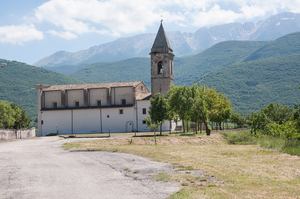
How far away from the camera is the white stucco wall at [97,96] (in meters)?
56.2

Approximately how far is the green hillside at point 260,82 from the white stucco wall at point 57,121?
9369 cm

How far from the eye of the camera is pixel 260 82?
163875 mm

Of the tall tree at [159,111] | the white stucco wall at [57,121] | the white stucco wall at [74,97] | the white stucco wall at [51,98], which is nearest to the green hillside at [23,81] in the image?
the white stucco wall at [51,98]

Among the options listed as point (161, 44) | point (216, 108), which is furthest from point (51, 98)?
point (216, 108)

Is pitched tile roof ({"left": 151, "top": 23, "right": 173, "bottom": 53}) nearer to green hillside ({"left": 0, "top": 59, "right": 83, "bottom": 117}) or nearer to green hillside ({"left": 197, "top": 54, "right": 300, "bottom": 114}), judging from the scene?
green hillside ({"left": 197, "top": 54, "right": 300, "bottom": 114})

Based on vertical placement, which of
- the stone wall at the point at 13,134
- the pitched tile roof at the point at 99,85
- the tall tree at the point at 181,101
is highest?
the pitched tile roof at the point at 99,85

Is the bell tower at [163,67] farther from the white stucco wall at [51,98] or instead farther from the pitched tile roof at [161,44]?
the white stucco wall at [51,98]

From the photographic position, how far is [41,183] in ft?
29.1

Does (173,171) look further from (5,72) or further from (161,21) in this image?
(5,72)

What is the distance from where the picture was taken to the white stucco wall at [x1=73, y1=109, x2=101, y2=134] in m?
55.0

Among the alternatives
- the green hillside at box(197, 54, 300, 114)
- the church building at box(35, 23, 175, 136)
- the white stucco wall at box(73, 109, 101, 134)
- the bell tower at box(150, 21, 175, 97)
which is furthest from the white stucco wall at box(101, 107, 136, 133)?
the green hillside at box(197, 54, 300, 114)

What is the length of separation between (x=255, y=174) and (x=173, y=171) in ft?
9.05

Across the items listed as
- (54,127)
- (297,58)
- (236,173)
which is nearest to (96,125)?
(54,127)

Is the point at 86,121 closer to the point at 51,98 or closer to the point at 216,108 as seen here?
the point at 51,98
